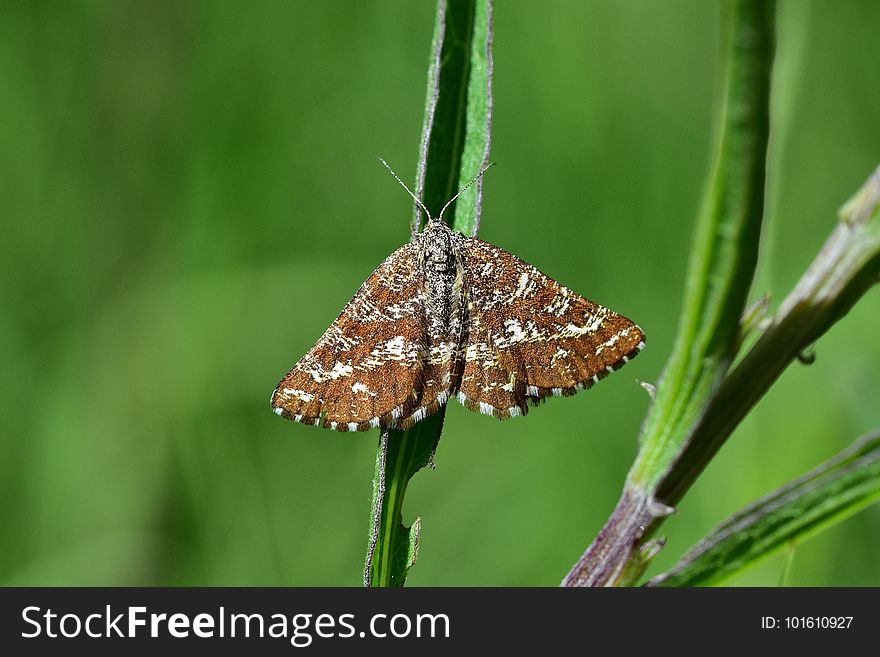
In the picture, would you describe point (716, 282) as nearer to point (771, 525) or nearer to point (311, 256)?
point (771, 525)

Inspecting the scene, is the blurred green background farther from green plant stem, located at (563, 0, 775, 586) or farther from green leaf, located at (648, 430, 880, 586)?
green plant stem, located at (563, 0, 775, 586)

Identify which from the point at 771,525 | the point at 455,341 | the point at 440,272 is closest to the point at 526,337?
the point at 455,341

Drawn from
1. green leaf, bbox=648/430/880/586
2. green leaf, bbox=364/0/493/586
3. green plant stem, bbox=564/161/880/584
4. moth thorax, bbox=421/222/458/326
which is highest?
moth thorax, bbox=421/222/458/326

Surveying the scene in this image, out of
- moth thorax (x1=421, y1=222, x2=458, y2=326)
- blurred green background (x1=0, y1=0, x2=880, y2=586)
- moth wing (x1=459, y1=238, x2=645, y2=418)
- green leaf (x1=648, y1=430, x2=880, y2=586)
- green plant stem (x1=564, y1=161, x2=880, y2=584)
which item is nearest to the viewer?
→ green plant stem (x1=564, y1=161, x2=880, y2=584)

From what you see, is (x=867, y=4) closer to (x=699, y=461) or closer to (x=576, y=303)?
(x=576, y=303)

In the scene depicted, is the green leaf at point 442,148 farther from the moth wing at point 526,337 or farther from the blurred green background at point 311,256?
the blurred green background at point 311,256

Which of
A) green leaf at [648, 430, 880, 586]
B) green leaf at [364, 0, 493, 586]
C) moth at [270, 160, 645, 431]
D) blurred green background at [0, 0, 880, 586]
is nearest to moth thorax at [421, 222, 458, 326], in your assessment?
moth at [270, 160, 645, 431]

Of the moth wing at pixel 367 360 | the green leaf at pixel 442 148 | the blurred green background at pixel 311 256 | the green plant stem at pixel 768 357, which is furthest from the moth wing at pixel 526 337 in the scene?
the green plant stem at pixel 768 357
